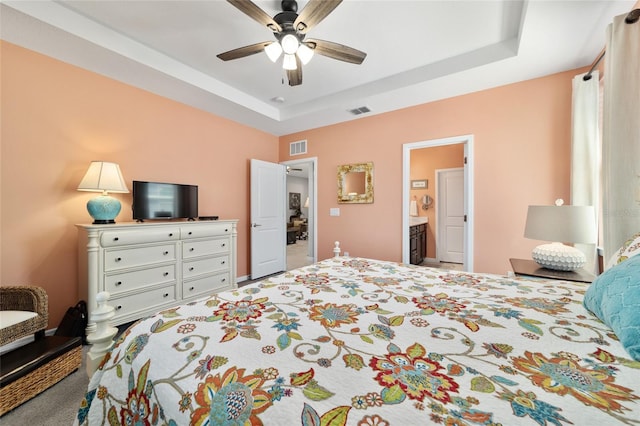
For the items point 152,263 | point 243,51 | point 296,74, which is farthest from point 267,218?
point 243,51

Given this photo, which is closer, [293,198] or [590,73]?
[590,73]

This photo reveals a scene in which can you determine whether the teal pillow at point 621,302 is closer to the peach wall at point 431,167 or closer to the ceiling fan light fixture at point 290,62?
the ceiling fan light fixture at point 290,62

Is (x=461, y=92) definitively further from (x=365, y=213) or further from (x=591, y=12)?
(x=365, y=213)

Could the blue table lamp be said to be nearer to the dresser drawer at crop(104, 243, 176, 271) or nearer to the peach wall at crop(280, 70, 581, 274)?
the dresser drawer at crop(104, 243, 176, 271)

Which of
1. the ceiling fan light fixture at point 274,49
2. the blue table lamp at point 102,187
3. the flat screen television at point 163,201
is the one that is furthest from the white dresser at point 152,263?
the ceiling fan light fixture at point 274,49

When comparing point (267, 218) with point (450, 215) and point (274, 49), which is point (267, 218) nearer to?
point (274, 49)

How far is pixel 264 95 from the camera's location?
11.6 ft

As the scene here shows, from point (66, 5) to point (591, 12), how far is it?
3951 millimetres

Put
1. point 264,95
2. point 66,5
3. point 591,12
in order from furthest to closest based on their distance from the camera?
point 264,95, point 66,5, point 591,12

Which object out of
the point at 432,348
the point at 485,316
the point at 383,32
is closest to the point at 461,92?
the point at 383,32

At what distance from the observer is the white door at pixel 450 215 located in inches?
197

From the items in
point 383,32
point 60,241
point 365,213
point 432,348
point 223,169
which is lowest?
point 432,348

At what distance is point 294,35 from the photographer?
6.29ft

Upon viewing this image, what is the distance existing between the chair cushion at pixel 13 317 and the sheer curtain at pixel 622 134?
3.83 m
